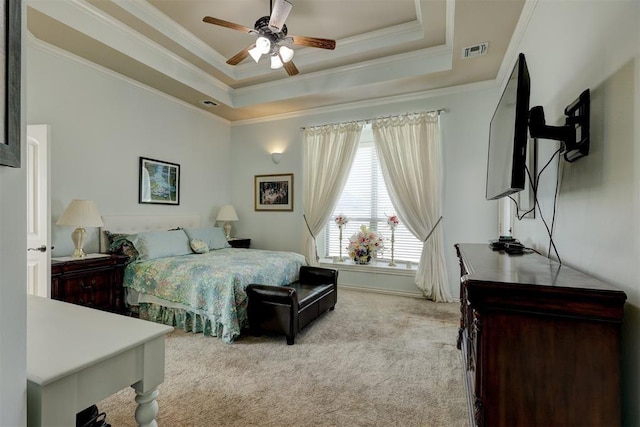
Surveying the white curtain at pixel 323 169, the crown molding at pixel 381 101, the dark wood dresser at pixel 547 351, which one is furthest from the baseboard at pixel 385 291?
the dark wood dresser at pixel 547 351

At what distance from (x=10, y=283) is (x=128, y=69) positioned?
3.97 m

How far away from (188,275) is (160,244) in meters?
0.91

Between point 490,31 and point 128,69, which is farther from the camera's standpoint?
point 128,69

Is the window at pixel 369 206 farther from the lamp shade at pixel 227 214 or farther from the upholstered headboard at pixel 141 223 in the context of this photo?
the upholstered headboard at pixel 141 223

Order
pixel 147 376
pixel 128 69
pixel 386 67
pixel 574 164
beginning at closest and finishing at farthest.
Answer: pixel 147 376, pixel 574 164, pixel 128 69, pixel 386 67

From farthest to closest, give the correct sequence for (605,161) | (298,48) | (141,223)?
(141,223) < (298,48) < (605,161)

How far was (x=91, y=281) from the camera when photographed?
122 inches

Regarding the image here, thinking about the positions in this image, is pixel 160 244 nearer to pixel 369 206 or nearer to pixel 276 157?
pixel 276 157

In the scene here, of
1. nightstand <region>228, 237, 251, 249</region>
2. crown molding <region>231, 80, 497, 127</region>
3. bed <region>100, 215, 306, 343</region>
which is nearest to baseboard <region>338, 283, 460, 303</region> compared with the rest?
bed <region>100, 215, 306, 343</region>

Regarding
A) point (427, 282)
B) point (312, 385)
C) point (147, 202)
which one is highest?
point (147, 202)

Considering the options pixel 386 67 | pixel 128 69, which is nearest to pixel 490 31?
pixel 386 67

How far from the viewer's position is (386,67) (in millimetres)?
3971

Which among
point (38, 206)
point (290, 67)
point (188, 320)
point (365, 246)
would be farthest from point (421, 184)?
point (38, 206)

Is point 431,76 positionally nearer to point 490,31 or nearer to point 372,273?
point 490,31
